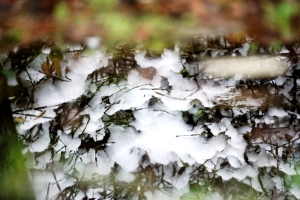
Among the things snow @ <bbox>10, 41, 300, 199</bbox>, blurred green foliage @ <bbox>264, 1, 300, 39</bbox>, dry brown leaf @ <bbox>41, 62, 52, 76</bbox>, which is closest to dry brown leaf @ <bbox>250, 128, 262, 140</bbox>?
snow @ <bbox>10, 41, 300, 199</bbox>

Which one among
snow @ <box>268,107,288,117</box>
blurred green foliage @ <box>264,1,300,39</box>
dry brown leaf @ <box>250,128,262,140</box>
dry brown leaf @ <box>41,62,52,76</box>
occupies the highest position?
blurred green foliage @ <box>264,1,300,39</box>

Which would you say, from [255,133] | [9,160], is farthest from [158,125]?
[9,160]

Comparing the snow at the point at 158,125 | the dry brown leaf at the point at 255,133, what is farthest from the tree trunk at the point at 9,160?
the dry brown leaf at the point at 255,133

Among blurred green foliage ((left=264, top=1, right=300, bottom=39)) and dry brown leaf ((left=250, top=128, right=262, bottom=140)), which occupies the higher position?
blurred green foliage ((left=264, top=1, right=300, bottom=39))

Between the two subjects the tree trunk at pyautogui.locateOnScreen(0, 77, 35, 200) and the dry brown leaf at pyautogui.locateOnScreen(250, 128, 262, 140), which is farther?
the dry brown leaf at pyautogui.locateOnScreen(250, 128, 262, 140)

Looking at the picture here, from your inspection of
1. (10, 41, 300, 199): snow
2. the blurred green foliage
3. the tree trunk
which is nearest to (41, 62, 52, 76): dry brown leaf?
(10, 41, 300, 199): snow

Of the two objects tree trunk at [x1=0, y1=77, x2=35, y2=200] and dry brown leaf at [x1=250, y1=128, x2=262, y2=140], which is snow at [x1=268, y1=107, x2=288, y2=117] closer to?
dry brown leaf at [x1=250, y1=128, x2=262, y2=140]

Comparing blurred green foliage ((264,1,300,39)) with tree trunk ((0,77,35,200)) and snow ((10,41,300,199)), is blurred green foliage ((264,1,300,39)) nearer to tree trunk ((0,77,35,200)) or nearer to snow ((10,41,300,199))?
snow ((10,41,300,199))

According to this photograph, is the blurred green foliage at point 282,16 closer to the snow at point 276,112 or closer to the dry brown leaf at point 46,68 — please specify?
the snow at point 276,112

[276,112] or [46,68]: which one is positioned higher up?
[46,68]

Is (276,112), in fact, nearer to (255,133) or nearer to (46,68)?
(255,133)

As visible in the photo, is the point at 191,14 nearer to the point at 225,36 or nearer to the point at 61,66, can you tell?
the point at 225,36
